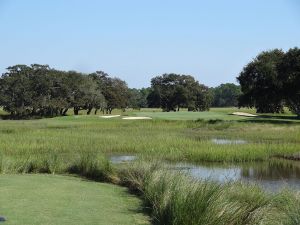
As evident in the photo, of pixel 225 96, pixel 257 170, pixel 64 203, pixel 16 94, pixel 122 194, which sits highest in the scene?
pixel 225 96

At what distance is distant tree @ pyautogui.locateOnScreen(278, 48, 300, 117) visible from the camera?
2096 inches

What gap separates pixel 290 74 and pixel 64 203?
1820 inches

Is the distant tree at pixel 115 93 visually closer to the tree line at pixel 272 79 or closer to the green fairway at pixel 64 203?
the tree line at pixel 272 79

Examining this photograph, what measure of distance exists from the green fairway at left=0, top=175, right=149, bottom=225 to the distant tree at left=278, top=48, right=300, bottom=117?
141 feet

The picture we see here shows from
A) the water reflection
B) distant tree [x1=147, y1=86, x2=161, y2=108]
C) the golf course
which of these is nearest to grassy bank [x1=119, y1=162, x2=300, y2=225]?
the golf course

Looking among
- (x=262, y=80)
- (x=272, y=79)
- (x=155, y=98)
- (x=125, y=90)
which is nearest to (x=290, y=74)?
(x=272, y=79)

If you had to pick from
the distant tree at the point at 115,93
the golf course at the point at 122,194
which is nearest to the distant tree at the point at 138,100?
the distant tree at the point at 115,93

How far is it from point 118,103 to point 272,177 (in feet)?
274

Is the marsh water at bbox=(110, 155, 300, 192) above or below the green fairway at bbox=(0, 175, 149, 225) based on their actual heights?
below

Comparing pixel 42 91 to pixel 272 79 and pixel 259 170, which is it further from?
pixel 259 170

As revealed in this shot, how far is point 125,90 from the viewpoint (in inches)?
4390

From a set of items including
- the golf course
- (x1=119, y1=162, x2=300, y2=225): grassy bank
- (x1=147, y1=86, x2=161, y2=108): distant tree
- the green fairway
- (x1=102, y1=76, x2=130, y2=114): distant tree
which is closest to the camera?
(x1=119, y1=162, x2=300, y2=225): grassy bank

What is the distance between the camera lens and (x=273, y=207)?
34.1 feet

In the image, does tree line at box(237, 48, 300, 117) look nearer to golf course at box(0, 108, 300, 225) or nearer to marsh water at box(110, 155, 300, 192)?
marsh water at box(110, 155, 300, 192)
